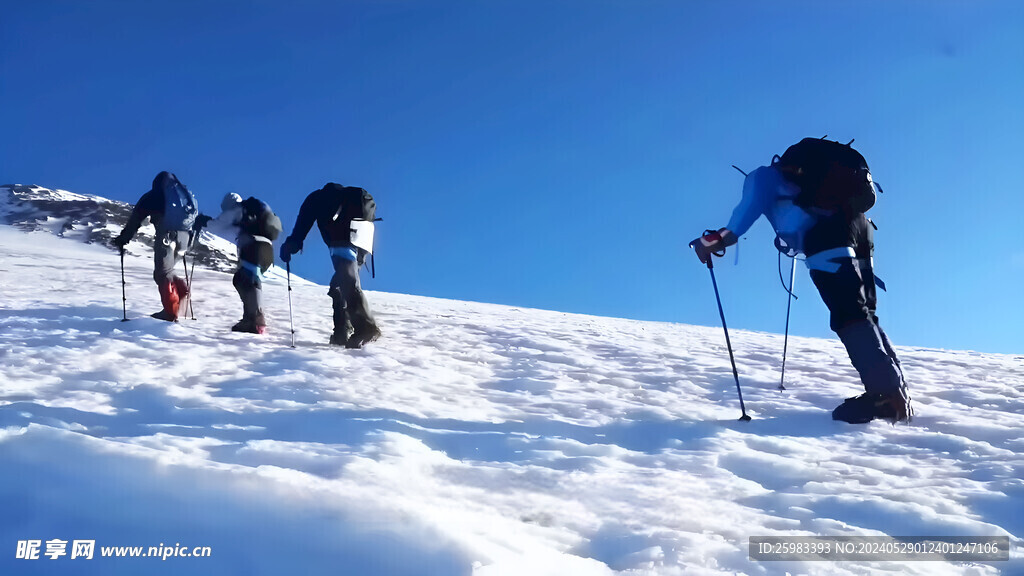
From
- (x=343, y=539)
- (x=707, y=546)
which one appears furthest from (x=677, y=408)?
(x=343, y=539)

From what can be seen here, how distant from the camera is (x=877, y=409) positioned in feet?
17.6

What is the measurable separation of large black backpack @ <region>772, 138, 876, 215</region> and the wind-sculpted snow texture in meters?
1.83

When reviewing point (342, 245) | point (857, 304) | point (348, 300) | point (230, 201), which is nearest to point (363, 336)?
point (348, 300)

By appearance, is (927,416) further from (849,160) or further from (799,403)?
(849,160)

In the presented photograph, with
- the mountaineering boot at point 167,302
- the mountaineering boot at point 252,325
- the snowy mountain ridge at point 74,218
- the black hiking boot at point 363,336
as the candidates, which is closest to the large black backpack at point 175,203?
the mountaineering boot at point 167,302

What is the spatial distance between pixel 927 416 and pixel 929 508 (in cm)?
251

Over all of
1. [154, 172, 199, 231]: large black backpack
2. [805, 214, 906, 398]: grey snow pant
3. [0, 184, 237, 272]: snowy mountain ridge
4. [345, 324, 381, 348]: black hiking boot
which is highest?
[0, 184, 237, 272]: snowy mountain ridge

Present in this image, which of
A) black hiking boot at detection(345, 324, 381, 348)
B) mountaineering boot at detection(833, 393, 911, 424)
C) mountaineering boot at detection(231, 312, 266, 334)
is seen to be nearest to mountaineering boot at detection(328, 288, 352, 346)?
black hiking boot at detection(345, 324, 381, 348)

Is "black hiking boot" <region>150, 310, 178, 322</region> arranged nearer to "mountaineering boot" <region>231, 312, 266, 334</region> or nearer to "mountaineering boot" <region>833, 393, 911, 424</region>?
"mountaineering boot" <region>231, 312, 266, 334</region>

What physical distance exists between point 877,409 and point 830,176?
1.96 meters

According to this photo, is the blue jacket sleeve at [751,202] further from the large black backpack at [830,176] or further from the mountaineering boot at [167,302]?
the mountaineering boot at [167,302]

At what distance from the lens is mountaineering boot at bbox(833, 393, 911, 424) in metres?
5.34

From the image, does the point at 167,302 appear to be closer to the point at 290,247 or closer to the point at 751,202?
the point at 290,247

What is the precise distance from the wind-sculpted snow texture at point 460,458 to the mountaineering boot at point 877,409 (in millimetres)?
134
